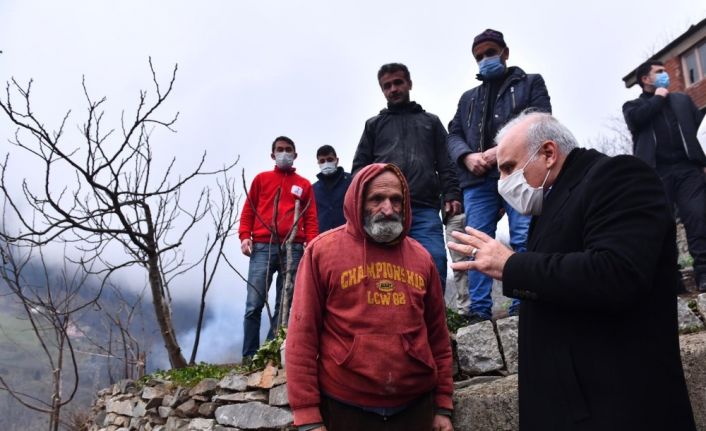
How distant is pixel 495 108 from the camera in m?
4.07

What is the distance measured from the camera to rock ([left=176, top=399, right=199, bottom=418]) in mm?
4719

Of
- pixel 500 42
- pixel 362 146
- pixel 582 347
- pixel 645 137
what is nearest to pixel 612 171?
pixel 582 347

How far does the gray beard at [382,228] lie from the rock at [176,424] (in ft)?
9.53

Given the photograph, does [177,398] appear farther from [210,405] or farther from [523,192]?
[523,192]

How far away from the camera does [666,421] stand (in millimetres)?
1436

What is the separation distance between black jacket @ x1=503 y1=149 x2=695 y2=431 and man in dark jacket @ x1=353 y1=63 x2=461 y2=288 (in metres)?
2.55

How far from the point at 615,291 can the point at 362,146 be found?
3360 millimetres

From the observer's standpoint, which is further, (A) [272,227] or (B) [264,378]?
(A) [272,227]

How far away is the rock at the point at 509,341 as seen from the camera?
3605mm

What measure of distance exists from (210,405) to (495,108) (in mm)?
3243

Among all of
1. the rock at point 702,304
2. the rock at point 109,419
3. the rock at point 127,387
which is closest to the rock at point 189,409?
the rock at point 127,387

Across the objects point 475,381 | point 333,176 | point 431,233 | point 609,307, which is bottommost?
point 475,381

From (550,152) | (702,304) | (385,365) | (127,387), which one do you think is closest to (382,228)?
(385,365)

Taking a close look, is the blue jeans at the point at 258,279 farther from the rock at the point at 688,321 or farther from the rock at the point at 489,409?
the rock at the point at 688,321
